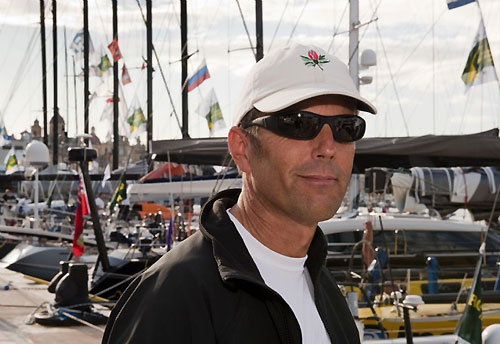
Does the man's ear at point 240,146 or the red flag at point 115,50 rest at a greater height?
the red flag at point 115,50

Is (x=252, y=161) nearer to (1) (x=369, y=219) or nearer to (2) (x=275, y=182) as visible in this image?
(2) (x=275, y=182)

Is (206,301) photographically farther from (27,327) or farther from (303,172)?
(27,327)

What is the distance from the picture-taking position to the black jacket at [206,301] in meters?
1.71

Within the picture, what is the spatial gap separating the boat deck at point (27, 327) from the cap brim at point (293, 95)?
235 inches

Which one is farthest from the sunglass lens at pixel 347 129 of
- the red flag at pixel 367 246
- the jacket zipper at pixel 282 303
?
the red flag at pixel 367 246

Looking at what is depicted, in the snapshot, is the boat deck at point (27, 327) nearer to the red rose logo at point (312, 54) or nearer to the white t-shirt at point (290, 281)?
the white t-shirt at point (290, 281)

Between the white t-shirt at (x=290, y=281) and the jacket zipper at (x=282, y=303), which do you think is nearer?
the jacket zipper at (x=282, y=303)

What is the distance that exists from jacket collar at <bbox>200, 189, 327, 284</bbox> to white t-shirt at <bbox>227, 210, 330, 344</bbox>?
0.13 feet

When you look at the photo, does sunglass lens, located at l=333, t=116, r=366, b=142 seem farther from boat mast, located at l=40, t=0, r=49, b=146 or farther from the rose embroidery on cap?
boat mast, located at l=40, t=0, r=49, b=146

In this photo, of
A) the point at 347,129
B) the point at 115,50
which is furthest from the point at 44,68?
the point at 347,129

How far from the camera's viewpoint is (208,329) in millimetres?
1740

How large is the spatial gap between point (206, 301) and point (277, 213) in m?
0.33

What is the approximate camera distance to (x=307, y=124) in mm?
1980

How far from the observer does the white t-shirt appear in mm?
1991
